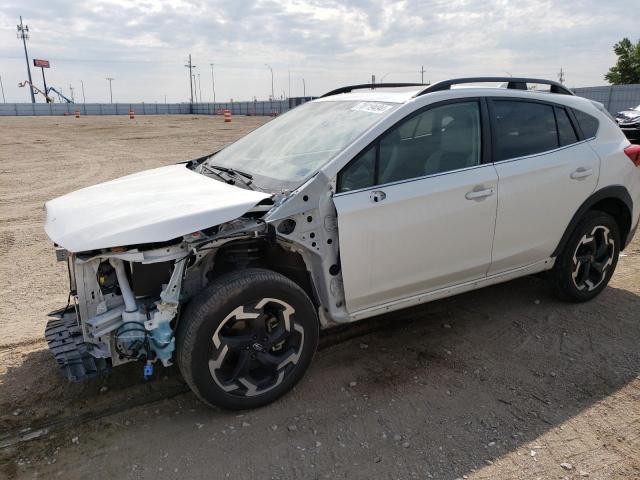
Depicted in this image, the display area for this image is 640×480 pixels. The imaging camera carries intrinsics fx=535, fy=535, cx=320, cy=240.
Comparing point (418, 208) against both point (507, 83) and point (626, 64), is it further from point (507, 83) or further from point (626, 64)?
point (626, 64)

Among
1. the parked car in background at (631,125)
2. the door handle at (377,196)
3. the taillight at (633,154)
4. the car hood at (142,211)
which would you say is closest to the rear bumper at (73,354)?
the car hood at (142,211)

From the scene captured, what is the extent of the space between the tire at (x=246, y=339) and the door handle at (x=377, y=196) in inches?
28.4

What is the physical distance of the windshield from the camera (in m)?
3.48

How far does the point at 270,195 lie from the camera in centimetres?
321

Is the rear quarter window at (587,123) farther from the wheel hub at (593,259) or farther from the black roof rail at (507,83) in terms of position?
the wheel hub at (593,259)

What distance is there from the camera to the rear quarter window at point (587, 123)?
14.5ft

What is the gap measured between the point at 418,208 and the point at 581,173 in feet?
5.43

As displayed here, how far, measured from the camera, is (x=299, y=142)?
3.86 meters

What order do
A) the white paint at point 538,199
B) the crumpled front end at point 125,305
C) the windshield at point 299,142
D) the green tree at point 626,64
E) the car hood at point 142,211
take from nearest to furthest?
the car hood at point 142,211 → the crumpled front end at point 125,305 → the windshield at point 299,142 → the white paint at point 538,199 → the green tree at point 626,64

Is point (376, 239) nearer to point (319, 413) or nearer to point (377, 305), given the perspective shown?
point (377, 305)

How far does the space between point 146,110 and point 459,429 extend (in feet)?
250

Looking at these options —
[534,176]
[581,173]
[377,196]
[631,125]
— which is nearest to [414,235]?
[377,196]

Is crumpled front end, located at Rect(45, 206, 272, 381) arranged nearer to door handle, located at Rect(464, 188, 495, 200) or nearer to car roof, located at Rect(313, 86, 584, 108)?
car roof, located at Rect(313, 86, 584, 108)

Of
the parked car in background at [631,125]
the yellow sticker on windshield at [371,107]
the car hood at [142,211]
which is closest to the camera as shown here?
the car hood at [142,211]
